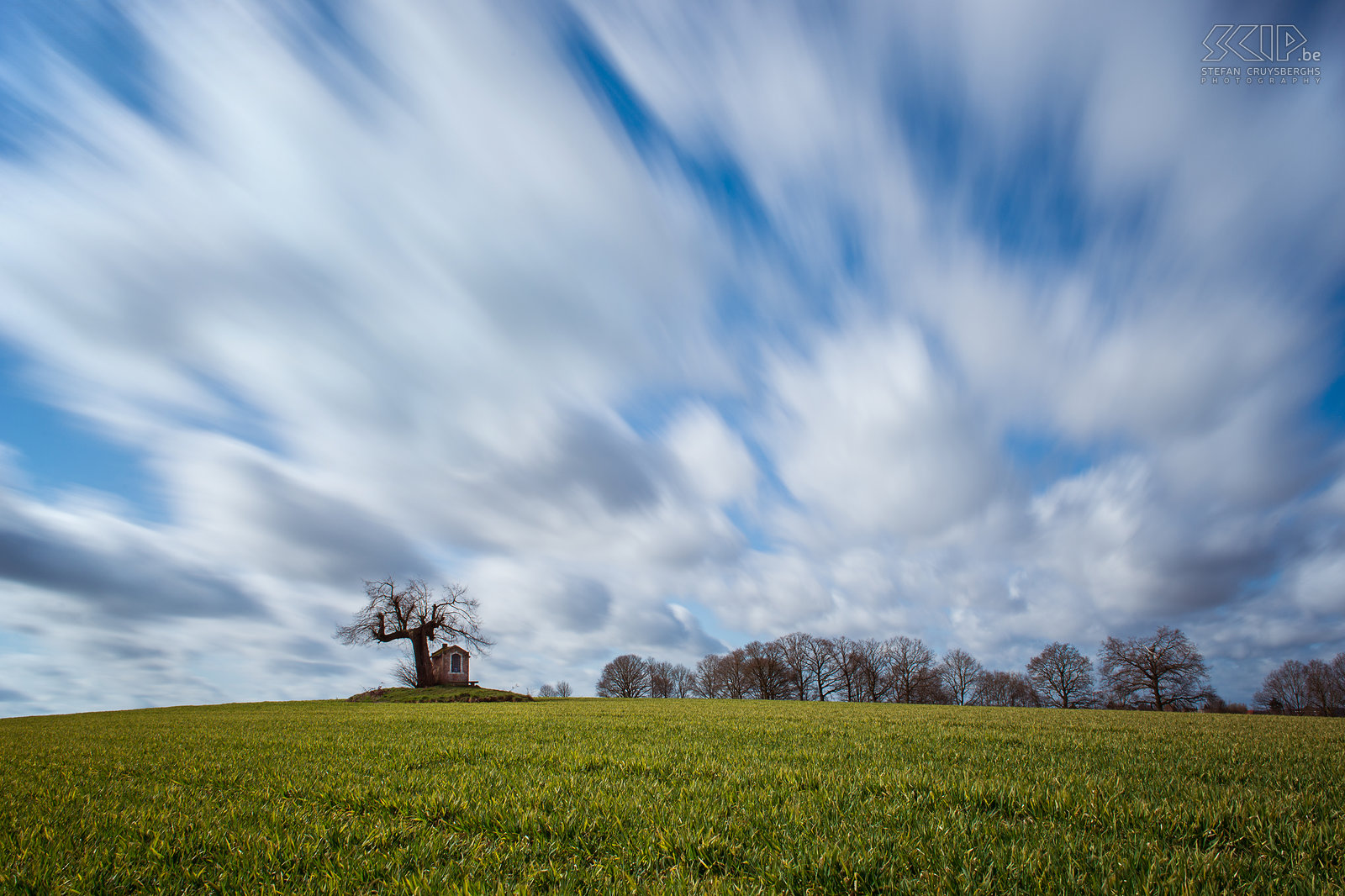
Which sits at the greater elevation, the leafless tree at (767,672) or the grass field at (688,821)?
the grass field at (688,821)

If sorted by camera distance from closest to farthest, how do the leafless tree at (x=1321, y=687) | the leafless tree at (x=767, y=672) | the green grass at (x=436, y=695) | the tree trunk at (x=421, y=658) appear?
the green grass at (x=436, y=695), the tree trunk at (x=421, y=658), the leafless tree at (x=1321, y=687), the leafless tree at (x=767, y=672)

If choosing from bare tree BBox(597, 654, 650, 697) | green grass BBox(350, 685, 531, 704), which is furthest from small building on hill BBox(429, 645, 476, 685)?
bare tree BBox(597, 654, 650, 697)

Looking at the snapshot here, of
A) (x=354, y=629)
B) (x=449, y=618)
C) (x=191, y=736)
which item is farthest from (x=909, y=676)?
(x=191, y=736)

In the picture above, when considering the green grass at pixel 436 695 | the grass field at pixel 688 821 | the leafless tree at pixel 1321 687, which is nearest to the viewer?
the grass field at pixel 688 821

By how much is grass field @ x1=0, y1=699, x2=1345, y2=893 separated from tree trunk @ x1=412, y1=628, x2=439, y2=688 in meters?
47.6

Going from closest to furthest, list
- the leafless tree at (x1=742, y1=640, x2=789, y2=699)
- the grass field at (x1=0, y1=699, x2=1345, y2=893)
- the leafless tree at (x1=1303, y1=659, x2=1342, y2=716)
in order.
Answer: the grass field at (x1=0, y1=699, x2=1345, y2=893), the leafless tree at (x1=1303, y1=659, x2=1342, y2=716), the leafless tree at (x1=742, y1=640, x2=789, y2=699)

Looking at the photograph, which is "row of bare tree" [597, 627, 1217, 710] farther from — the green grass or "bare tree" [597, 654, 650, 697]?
the green grass

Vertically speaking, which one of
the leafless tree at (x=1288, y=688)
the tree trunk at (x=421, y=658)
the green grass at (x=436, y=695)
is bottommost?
the leafless tree at (x=1288, y=688)

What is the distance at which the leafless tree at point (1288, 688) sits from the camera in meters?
81.2

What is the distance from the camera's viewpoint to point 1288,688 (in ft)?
277

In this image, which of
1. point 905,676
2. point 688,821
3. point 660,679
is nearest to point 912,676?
point 905,676

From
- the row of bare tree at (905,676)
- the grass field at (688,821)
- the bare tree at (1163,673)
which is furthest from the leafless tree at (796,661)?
the grass field at (688,821)

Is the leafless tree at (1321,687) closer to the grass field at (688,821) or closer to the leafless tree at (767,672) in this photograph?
the leafless tree at (767,672)

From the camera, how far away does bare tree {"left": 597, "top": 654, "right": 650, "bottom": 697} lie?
93125 mm
